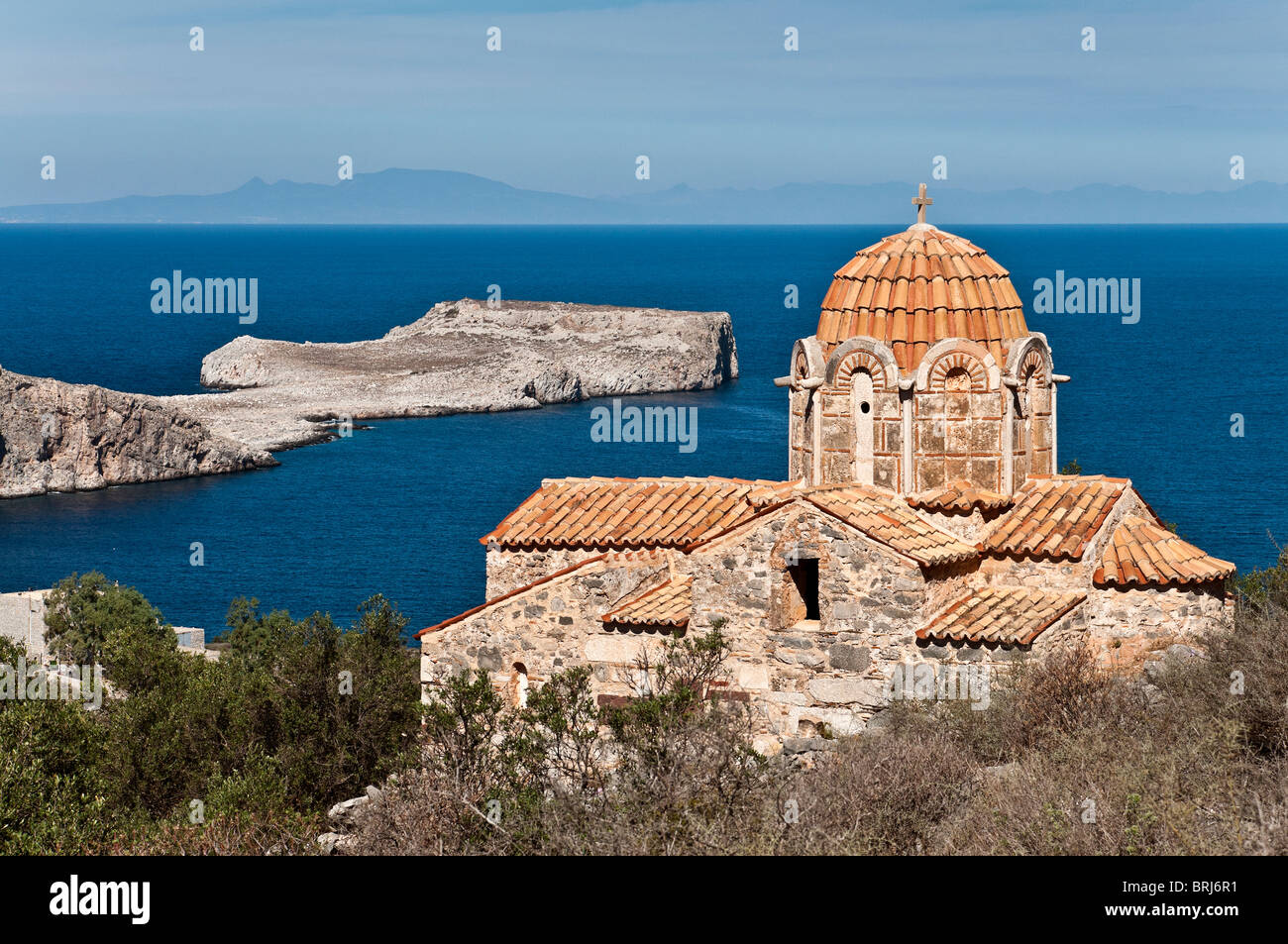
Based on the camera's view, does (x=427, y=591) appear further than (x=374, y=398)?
No

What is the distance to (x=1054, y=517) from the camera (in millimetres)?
19094

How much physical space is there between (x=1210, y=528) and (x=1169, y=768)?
47.6m

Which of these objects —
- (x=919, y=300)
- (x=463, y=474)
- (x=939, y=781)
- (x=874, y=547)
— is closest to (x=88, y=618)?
(x=919, y=300)

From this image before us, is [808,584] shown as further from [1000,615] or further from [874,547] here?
[1000,615]

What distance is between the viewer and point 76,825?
16375mm

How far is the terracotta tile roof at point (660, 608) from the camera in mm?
18797

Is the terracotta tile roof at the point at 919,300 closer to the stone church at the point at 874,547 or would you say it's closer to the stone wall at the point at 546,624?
the stone church at the point at 874,547

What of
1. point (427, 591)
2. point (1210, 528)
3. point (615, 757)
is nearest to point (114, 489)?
point (427, 591)

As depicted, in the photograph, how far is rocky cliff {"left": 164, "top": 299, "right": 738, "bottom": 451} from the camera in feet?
397

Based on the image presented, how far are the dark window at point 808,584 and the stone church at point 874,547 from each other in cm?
2

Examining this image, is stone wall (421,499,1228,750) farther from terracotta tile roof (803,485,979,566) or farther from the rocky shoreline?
the rocky shoreline

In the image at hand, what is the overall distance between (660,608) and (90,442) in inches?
3182
